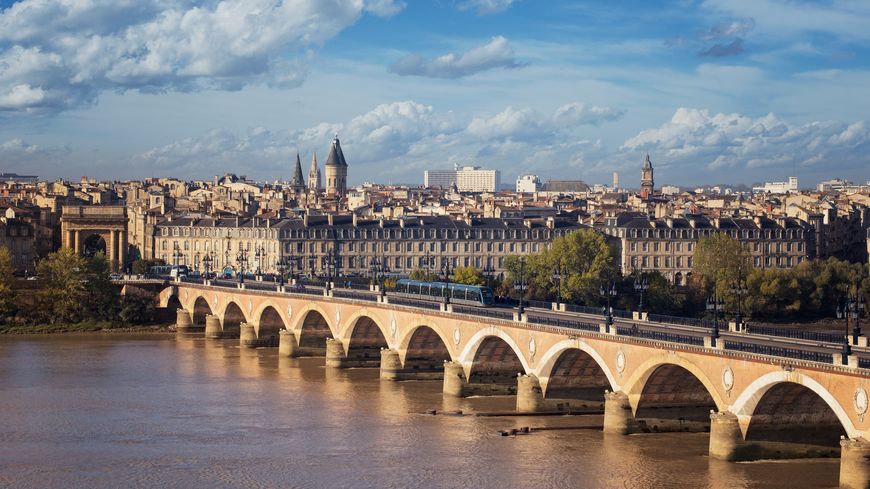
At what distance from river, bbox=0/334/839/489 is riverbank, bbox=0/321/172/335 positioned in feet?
54.1

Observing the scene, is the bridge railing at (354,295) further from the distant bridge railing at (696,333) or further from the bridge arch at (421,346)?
the bridge arch at (421,346)

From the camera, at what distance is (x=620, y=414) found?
3838cm

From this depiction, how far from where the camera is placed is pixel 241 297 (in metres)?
69.1

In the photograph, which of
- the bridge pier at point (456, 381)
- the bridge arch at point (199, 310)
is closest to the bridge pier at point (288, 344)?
the bridge arch at point (199, 310)

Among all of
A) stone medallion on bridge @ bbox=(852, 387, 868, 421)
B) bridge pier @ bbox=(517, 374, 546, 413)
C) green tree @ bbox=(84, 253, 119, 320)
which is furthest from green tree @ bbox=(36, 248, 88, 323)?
stone medallion on bridge @ bbox=(852, 387, 868, 421)

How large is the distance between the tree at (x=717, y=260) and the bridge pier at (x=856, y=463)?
48633 mm

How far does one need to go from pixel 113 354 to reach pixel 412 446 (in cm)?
2636

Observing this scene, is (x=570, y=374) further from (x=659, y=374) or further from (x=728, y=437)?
(x=728, y=437)

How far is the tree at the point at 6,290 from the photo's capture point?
72.4 metres

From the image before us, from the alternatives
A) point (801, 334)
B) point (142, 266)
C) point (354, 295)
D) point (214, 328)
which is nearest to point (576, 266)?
point (214, 328)

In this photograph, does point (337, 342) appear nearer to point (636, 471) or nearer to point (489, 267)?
point (636, 471)

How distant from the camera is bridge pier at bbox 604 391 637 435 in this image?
38312 mm

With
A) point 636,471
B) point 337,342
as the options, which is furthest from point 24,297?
point 636,471

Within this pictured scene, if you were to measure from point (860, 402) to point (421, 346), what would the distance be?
81.2 feet
